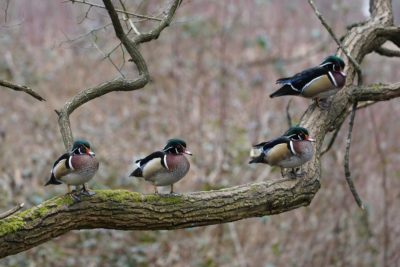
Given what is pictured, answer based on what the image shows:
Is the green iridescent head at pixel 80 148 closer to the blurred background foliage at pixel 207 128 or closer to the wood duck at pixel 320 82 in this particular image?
the wood duck at pixel 320 82

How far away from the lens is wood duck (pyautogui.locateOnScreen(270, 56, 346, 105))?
3820mm

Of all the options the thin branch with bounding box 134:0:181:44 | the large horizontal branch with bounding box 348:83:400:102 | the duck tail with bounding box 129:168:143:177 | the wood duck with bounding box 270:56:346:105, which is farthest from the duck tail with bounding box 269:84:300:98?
the duck tail with bounding box 129:168:143:177

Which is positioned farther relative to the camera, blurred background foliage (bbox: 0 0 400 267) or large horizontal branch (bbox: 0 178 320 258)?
blurred background foliage (bbox: 0 0 400 267)

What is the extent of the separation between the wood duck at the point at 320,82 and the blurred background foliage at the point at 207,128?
4.00ft

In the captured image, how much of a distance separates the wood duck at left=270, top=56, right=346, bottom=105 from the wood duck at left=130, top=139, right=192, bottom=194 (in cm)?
96

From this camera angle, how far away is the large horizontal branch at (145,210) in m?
2.68

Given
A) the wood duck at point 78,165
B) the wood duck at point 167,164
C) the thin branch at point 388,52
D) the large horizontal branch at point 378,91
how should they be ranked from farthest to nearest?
the thin branch at point 388,52 → the large horizontal branch at point 378,91 → the wood duck at point 167,164 → the wood duck at point 78,165

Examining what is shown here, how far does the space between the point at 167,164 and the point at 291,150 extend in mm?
624

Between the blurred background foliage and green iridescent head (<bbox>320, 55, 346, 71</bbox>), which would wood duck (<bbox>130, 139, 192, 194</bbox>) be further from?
the blurred background foliage

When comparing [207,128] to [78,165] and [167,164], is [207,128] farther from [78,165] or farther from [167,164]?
[78,165]

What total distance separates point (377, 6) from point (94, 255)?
11.7 ft

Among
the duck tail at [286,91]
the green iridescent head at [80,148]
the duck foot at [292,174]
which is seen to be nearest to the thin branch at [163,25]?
the green iridescent head at [80,148]

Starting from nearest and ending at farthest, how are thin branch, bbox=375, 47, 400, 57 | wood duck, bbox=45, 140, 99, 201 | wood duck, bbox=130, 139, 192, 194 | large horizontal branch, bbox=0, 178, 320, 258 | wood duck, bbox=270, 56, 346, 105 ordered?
large horizontal branch, bbox=0, 178, 320, 258, wood duck, bbox=45, 140, 99, 201, wood duck, bbox=130, 139, 192, 194, wood duck, bbox=270, 56, 346, 105, thin branch, bbox=375, 47, 400, 57

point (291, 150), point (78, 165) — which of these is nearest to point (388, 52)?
point (291, 150)
